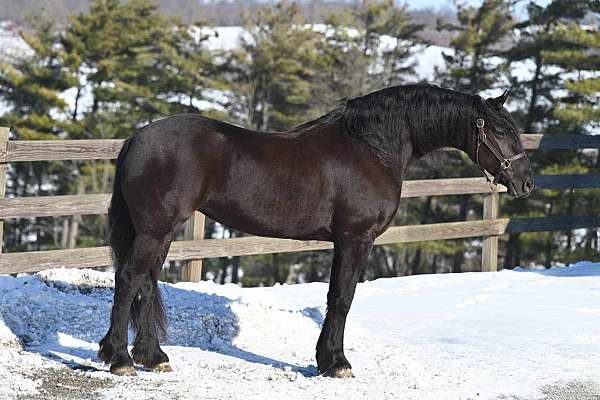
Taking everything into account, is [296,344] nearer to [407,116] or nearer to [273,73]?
[407,116]

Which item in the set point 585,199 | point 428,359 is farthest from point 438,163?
point 585,199

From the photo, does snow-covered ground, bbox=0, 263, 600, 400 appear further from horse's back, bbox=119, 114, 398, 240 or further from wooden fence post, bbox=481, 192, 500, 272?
wooden fence post, bbox=481, 192, 500, 272

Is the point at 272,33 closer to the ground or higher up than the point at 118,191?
higher up

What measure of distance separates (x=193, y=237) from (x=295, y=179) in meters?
2.94

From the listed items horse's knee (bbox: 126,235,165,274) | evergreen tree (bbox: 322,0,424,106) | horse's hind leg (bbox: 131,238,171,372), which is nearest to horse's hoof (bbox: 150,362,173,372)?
horse's hind leg (bbox: 131,238,171,372)

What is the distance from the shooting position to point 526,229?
9.62m

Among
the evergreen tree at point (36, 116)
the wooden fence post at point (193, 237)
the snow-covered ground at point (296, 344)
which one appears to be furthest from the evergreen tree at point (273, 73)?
the snow-covered ground at point (296, 344)

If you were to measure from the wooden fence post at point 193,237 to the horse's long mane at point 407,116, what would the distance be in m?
2.71

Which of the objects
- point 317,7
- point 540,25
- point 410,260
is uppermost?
point 317,7

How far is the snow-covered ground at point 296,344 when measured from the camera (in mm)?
4422

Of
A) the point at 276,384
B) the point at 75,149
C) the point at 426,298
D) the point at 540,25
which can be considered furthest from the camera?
the point at 540,25

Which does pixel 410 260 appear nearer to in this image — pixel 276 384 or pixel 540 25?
pixel 540 25

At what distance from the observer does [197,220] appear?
7414 mm

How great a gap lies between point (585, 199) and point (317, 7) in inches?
1112
